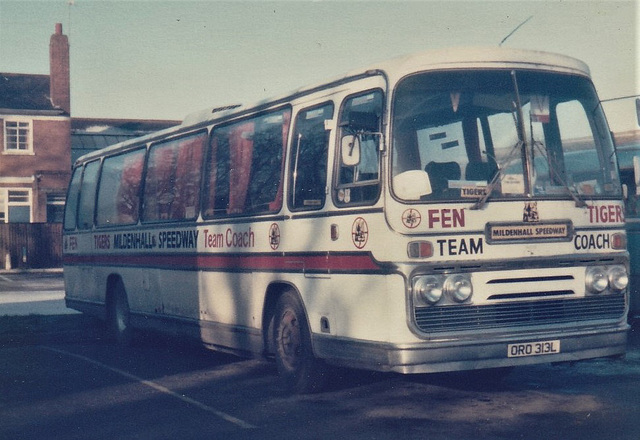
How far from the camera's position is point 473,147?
887cm

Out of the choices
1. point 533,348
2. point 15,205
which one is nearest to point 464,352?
point 533,348

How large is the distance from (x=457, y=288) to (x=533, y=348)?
862 mm

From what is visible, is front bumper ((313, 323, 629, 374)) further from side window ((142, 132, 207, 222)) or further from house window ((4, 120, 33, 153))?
house window ((4, 120, 33, 153))

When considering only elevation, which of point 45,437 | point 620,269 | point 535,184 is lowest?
point 45,437

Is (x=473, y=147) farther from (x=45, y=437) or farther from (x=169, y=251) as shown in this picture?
(x=169, y=251)

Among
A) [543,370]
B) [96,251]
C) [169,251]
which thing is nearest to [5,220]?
[96,251]

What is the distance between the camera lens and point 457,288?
842cm

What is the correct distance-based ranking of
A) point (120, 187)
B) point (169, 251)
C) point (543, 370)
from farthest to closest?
point (120, 187), point (169, 251), point (543, 370)

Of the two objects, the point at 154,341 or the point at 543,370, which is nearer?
the point at 543,370

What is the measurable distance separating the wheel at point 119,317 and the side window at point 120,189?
3.34 ft

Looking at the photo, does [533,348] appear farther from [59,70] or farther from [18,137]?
[59,70]

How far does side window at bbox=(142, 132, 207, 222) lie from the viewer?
1251 cm

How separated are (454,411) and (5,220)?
41.3 m

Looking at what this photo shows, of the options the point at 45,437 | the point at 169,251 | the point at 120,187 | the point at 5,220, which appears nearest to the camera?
the point at 45,437
